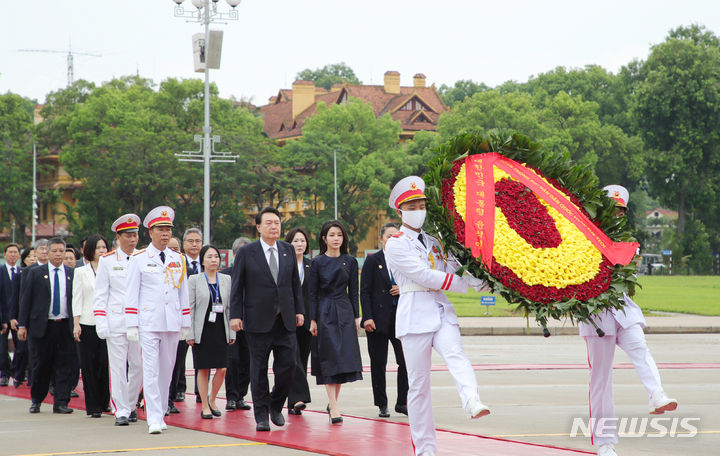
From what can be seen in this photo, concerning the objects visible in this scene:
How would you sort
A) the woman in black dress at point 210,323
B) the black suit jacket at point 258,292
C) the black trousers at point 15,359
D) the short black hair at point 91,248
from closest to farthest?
the black suit jacket at point 258,292 → the woman in black dress at point 210,323 → the short black hair at point 91,248 → the black trousers at point 15,359

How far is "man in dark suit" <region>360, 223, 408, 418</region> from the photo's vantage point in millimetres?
10331

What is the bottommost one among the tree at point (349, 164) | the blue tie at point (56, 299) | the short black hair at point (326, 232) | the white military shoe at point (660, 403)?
the white military shoe at point (660, 403)

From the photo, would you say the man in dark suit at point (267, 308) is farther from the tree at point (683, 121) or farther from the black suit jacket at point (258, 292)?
the tree at point (683, 121)

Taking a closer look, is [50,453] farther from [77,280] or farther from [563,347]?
[563,347]

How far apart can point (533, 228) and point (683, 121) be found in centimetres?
6836

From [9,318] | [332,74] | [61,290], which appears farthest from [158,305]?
[332,74]

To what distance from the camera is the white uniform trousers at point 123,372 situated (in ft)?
33.7

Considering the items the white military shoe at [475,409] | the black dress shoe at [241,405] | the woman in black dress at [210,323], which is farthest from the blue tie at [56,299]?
the white military shoe at [475,409]

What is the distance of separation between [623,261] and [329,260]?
12.5 feet

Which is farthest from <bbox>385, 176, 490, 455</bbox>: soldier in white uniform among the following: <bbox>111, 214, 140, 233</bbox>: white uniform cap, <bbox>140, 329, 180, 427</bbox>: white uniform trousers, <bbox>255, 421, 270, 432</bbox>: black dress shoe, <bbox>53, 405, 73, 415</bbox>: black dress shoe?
<bbox>53, 405, 73, 415</bbox>: black dress shoe

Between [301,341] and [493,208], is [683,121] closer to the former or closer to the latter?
[301,341]

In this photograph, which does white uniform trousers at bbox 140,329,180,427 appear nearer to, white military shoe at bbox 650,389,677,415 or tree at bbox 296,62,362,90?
white military shoe at bbox 650,389,677,415

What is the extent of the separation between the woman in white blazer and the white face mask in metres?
4.81

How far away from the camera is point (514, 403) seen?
36.9ft
